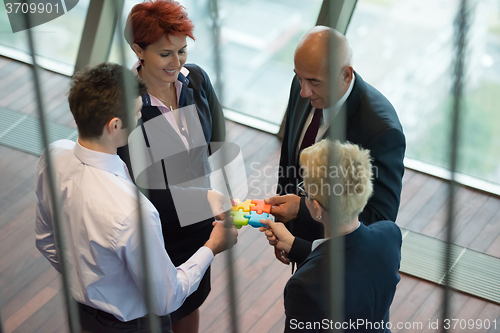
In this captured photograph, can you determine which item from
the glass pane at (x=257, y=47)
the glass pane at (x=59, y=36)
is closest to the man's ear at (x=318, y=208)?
the glass pane at (x=257, y=47)

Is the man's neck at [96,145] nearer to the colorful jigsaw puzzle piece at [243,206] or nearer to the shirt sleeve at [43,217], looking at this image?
the shirt sleeve at [43,217]

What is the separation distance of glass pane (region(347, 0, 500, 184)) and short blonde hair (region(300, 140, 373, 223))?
267 cm

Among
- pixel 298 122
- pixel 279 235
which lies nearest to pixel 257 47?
pixel 298 122

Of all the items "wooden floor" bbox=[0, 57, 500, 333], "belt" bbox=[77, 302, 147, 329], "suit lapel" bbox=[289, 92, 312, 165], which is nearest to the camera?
"belt" bbox=[77, 302, 147, 329]

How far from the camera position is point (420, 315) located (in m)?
3.42

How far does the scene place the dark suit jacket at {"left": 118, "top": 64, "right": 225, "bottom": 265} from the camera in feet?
7.86

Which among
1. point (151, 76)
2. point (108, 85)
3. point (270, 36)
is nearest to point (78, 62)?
point (270, 36)

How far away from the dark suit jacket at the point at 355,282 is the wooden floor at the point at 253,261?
1121 millimetres

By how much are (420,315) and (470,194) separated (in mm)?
1474

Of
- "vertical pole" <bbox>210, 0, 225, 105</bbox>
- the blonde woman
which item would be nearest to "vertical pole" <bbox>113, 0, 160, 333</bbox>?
"vertical pole" <bbox>210, 0, 225, 105</bbox>

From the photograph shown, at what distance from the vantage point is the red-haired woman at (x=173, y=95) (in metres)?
2.39

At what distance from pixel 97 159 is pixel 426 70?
341 cm

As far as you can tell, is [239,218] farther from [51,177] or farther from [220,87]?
[220,87]

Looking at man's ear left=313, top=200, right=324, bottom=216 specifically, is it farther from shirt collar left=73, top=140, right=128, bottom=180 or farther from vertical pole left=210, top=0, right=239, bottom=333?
vertical pole left=210, top=0, right=239, bottom=333
